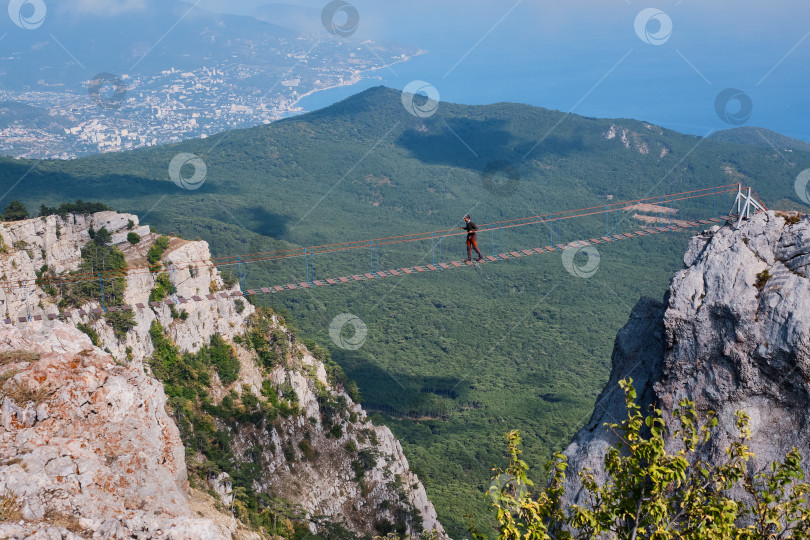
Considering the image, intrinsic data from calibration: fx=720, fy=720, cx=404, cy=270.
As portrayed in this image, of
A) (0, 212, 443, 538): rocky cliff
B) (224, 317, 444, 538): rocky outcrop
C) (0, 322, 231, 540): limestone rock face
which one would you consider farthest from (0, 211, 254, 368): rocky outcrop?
(0, 322, 231, 540): limestone rock face

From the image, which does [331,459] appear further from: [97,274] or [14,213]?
[14,213]

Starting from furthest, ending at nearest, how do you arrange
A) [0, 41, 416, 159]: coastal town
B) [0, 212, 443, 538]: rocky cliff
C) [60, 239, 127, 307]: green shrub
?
[0, 41, 416, 159]: coastal town < [60, 239, 127, 307]: green shrub < [0, 212, 443, 538]: rocky cliff

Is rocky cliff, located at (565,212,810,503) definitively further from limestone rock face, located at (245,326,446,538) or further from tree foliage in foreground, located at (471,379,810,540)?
limestone rock face, located at (245,326,446,538)

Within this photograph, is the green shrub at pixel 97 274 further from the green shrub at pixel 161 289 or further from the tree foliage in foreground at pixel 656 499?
the tree foliage in foreground at pixel 656 499

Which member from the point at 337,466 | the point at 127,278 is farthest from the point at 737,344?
the point at 127,278

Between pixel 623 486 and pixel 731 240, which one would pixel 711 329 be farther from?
pixel 623 486

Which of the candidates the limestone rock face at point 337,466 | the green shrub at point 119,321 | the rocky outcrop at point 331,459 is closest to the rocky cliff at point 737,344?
the limestone rock face at point 337,466
